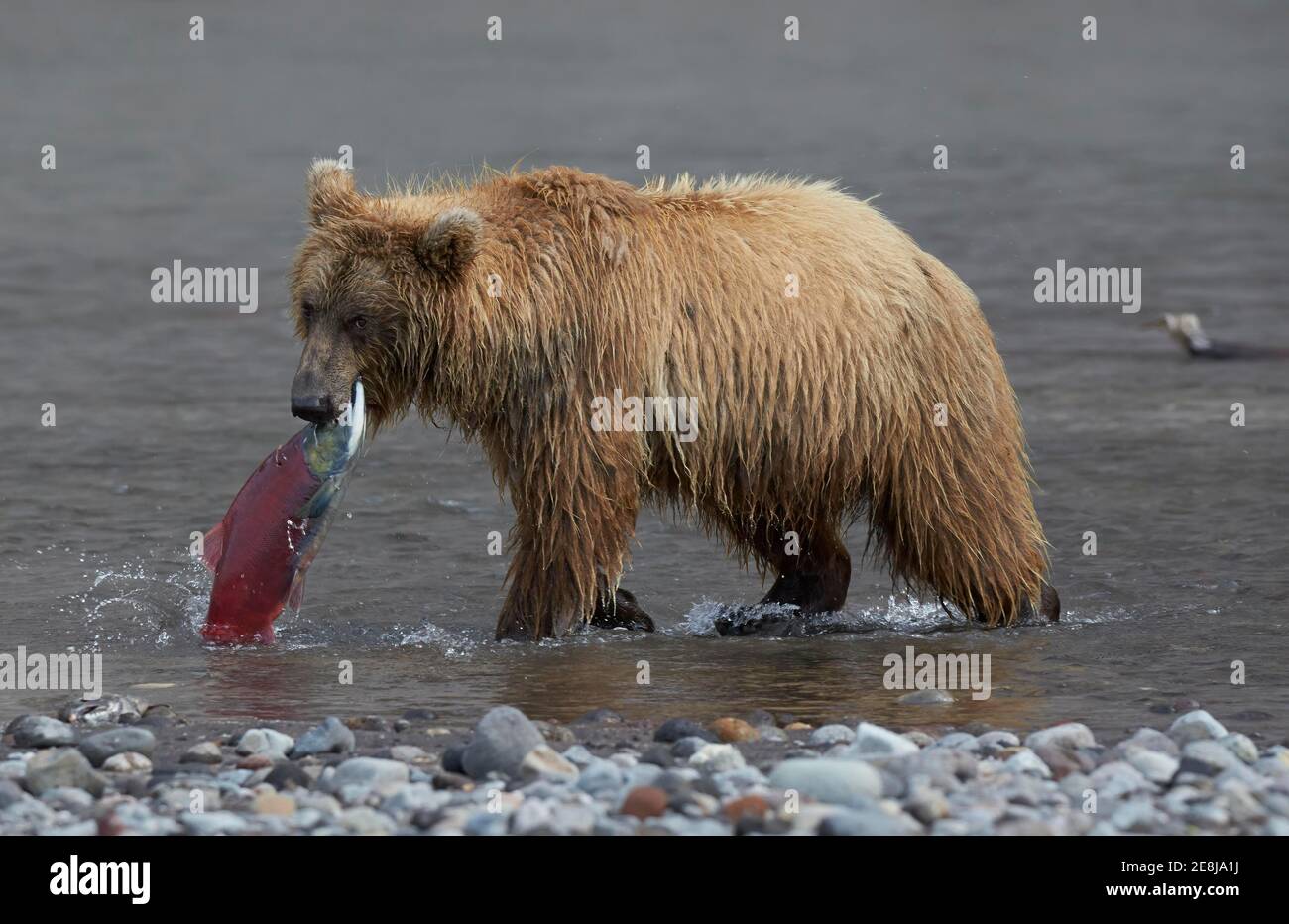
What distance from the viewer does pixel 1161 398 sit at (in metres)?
14.8

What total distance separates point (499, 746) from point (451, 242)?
8.13 ft

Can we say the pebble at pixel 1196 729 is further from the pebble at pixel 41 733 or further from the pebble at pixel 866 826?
the pebble at pixel 41 733

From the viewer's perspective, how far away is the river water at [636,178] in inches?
327

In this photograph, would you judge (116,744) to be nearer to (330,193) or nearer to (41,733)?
(41,733)

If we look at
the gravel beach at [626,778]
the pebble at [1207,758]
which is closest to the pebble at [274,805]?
the gravel beach at [626,778]

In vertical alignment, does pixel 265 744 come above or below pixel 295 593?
below

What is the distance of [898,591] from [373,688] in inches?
125

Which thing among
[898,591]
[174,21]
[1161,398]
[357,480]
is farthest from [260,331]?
[174,21]

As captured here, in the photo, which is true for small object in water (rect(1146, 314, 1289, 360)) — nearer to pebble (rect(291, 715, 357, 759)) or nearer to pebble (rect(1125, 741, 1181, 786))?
pebble (rect(1125, 741, 1181, 786))

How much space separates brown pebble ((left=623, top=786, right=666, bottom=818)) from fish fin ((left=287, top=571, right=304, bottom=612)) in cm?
298

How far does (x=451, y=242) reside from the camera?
→ 8.11 m

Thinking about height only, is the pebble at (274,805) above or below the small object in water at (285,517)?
below

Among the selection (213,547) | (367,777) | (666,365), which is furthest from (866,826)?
(213,547)

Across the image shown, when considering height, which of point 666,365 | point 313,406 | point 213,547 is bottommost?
point 213,547
